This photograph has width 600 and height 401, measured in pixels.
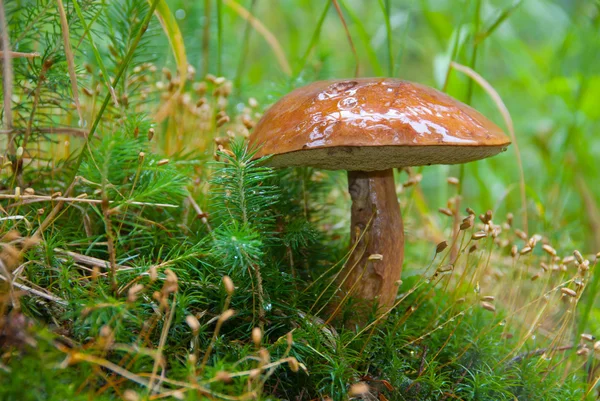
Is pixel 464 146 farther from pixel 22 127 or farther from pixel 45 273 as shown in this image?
pixel 22 127

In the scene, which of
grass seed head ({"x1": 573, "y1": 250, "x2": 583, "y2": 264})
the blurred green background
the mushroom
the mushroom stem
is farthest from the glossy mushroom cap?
the blurred green background

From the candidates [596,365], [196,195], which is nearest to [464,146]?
[196,195]

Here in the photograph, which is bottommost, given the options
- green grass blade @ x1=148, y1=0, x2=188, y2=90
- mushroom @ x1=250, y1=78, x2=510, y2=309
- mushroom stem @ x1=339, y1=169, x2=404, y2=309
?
mushroom stem @ x1=339, y1=169, x2=404, y2=309

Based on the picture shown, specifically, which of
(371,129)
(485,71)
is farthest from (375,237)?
(485,71)

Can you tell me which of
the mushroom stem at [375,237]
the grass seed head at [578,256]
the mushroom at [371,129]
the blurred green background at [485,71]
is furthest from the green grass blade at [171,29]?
the grass seed head at [578,256]

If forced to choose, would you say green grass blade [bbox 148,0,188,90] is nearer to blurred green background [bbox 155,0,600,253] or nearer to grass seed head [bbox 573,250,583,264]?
blurred green background [bbox 155,0,600,253]

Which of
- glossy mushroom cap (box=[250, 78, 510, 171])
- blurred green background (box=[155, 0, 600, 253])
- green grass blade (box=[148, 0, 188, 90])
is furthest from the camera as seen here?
blurred green background (box=[155, 0, 600, 253])

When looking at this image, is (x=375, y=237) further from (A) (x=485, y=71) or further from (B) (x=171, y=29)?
(A) (x=485, y=71)
